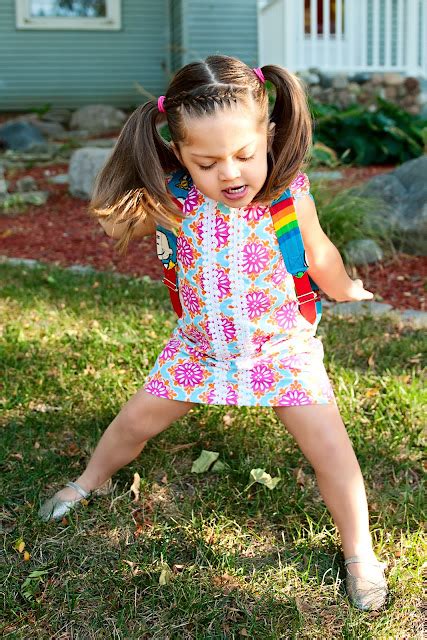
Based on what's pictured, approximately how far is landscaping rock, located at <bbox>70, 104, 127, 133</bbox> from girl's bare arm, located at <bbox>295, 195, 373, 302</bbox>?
32.9 feet

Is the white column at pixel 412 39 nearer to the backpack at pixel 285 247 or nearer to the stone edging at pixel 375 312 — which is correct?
the stone edging at pixel 375 312

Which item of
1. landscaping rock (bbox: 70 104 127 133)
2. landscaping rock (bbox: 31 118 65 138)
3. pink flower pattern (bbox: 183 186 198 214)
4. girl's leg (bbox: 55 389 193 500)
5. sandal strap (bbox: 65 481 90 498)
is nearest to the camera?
pink flower pattern (bbox: 183 186 198 214)

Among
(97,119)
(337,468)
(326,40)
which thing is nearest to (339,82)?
(326,40)

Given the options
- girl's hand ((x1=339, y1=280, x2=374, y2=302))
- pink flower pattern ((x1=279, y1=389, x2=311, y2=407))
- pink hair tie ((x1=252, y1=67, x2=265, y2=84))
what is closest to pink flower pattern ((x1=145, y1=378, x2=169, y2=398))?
pink flower pattern ((x1=279, y1=389, x2=311, y2=407))

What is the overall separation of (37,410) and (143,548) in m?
0.87

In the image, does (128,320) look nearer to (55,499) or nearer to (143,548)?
(55,499)

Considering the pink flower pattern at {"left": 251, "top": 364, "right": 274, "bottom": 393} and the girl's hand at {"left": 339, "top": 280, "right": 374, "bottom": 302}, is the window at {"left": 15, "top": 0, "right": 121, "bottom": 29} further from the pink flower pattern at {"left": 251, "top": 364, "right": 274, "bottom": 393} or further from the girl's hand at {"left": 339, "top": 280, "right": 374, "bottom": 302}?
the pink flower pattern at {"left": 251, "top": 364, "right": 274, "bottom": 393}

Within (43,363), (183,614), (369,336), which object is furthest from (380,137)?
(183,614)

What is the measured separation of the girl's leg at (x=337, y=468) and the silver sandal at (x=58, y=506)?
0.67 meters

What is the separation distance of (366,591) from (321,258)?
32.2 inches

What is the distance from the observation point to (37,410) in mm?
2752

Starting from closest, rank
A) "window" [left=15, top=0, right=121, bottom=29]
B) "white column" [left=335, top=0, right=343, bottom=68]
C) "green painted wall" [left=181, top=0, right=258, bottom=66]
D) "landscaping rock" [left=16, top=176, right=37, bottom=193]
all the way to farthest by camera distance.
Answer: "landscaping rock" [left=16, top=176, right=37, bottom=193]
"white column" [left=335, top=0, right=343, bottom=68]
"green painted wall" [left=181, top=0, right=258, bottom=66]
"window" [left=15, top=0, right=121, bottom=29]

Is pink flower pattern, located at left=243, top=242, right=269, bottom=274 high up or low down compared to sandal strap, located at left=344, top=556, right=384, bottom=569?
up

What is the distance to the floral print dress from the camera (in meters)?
2.00
